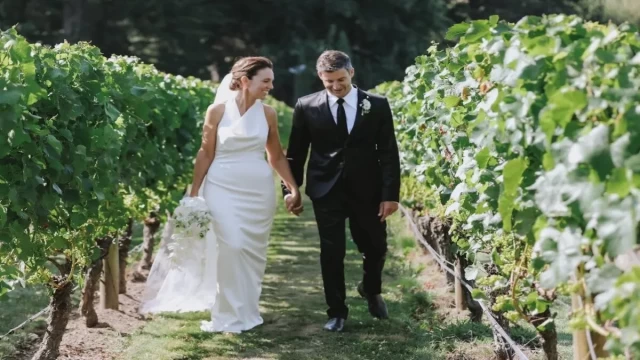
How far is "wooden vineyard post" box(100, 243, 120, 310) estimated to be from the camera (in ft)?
22.2

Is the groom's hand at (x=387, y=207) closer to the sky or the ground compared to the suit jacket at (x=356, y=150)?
closer to the ground

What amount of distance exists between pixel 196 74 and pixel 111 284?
33140 mm

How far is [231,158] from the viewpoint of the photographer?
6.07m

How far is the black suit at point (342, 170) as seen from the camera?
5.95 meters

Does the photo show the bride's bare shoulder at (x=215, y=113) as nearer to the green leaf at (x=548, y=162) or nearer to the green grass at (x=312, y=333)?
the green grass at (x=312, y=333)

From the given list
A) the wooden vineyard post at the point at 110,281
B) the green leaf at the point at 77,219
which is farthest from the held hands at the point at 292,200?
the green leaf at the point at 77,219

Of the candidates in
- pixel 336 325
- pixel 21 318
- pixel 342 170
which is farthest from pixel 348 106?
pixel 21 318

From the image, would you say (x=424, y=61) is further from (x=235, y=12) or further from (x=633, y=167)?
(x=235, y=12)

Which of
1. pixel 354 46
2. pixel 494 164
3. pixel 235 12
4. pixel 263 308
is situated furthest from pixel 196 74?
pixel 494 164

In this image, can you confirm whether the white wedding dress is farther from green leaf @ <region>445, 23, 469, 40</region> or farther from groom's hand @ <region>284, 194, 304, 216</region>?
green leaf @ <region>445, 23, 469, 40</region>

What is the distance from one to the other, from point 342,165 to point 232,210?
0.77 m

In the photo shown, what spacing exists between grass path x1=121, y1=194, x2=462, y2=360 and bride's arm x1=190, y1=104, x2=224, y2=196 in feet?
3.27

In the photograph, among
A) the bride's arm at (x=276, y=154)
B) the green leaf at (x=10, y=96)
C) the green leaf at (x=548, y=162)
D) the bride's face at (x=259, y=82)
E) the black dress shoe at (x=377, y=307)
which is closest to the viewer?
the green leaf at (x=548, y=162)

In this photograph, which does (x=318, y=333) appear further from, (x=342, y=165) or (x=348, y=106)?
(x=348, y=106)
